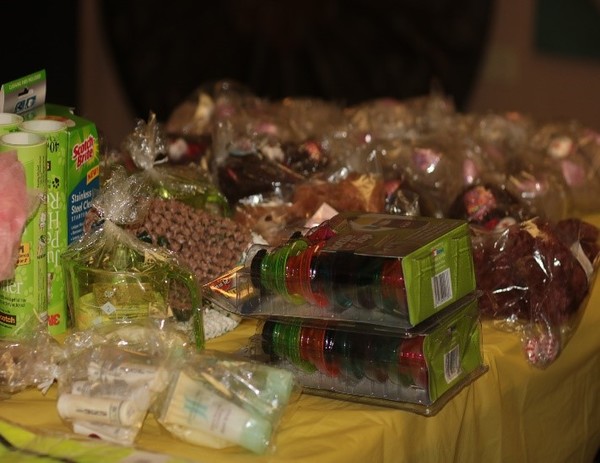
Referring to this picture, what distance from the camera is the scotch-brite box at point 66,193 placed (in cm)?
134

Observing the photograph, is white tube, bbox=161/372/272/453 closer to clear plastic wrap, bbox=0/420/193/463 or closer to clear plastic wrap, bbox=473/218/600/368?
clear plastic wrap, bbox=0/420/193/463

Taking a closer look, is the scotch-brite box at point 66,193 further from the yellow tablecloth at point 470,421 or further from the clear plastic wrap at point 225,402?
the clear plastic wrap at point 225,402

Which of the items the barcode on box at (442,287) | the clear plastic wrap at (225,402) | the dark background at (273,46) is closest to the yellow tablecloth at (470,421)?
the clear plastic wrap at (225,402)

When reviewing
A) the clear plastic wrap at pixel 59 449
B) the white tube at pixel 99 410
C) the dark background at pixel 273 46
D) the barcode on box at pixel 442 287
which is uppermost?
the barcode on box at pixel 442 287

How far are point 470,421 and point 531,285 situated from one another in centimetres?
24

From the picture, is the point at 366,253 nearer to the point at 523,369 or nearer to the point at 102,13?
the point at 523,369

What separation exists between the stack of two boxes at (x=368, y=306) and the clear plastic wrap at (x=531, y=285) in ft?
0.57

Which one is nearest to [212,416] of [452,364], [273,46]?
[452,364]

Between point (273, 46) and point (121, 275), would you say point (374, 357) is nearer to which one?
point (121, 275)

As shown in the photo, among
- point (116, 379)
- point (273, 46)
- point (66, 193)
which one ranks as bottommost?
point (273, 46)

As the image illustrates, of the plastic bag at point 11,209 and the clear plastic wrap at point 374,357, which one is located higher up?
the plastic bag at point 11,209

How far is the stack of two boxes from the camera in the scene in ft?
3.95

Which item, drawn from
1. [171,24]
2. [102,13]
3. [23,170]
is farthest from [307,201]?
[102,13]

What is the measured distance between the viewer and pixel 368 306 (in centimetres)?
122
